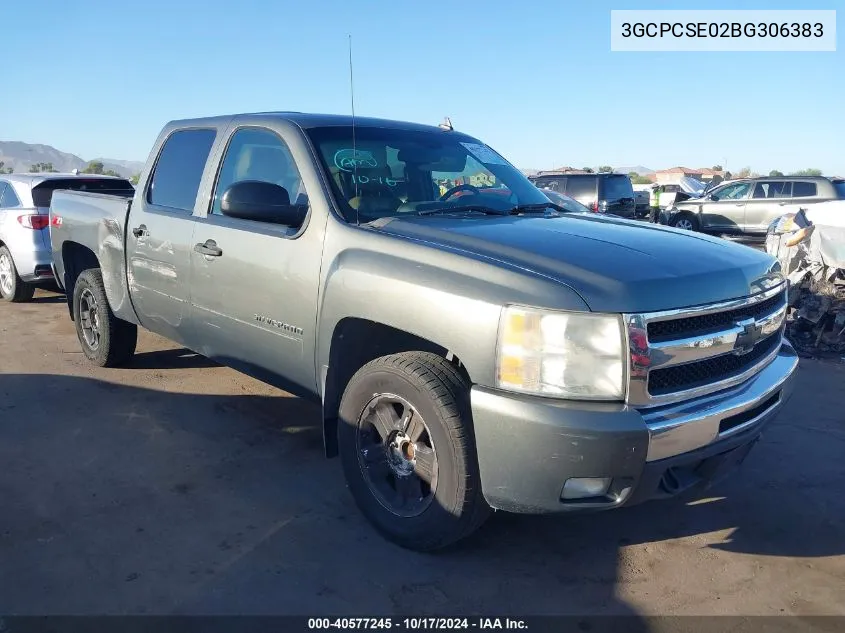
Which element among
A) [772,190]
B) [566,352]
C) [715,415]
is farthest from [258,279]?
[772,190]

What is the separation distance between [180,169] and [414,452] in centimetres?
266

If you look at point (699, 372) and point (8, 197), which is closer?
point (699, 372)

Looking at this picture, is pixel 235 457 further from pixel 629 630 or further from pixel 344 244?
pixel 629 630

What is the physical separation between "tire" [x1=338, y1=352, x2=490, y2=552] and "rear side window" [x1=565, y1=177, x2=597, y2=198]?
14.5 m

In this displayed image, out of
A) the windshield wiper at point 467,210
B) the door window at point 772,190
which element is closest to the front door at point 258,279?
the windshield wiper at point 467,210

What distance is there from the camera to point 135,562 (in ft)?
9.94

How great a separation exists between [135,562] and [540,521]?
6.17 ft

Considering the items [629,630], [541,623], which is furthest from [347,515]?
[629,630]

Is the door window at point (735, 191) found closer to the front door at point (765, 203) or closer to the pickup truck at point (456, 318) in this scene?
the front door at point (765, 203)

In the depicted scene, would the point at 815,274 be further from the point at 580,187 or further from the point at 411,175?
the point at 580,187

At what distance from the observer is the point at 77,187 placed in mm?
8805

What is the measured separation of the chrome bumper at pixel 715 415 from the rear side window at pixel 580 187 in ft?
46.1

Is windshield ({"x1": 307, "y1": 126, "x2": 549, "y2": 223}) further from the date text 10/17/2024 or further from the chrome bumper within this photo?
the date text 10/17/2024

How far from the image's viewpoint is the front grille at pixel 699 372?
8.64ft
